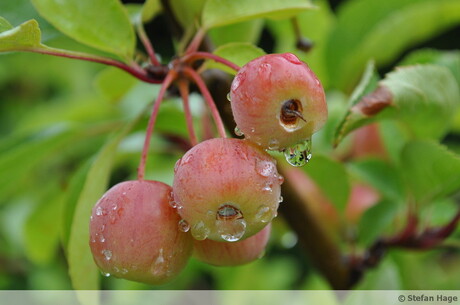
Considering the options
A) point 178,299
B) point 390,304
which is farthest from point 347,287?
point 178,299

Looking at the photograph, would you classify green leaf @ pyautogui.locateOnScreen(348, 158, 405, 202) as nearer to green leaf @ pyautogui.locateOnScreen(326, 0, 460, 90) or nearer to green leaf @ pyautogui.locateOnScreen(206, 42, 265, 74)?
green leaf @ pyautogui.locateOnScreen(326, 0, 460, 90)

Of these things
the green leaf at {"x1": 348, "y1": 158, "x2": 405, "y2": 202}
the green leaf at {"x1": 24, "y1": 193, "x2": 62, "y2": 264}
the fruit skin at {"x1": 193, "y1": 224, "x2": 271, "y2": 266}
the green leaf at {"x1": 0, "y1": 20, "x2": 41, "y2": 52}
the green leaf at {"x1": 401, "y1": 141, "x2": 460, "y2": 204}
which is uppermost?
the green leaf at {"x1": 0, "y1": 20, "x2": 41, "y2": 52}

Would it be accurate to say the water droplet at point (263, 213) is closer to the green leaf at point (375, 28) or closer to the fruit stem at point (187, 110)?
the fruit stem at point (187, 110)

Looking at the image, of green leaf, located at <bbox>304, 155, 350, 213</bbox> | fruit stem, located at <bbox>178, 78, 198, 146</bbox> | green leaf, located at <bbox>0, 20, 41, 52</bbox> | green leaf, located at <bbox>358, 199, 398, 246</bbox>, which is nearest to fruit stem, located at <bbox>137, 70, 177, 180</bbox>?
fruit stem, located at <bbox>178, 78, 198, 146</bbox>

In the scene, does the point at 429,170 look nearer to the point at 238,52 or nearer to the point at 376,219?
the point at 376,219

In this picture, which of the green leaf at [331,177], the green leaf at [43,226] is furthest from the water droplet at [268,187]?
the green leaf at [43,226]
